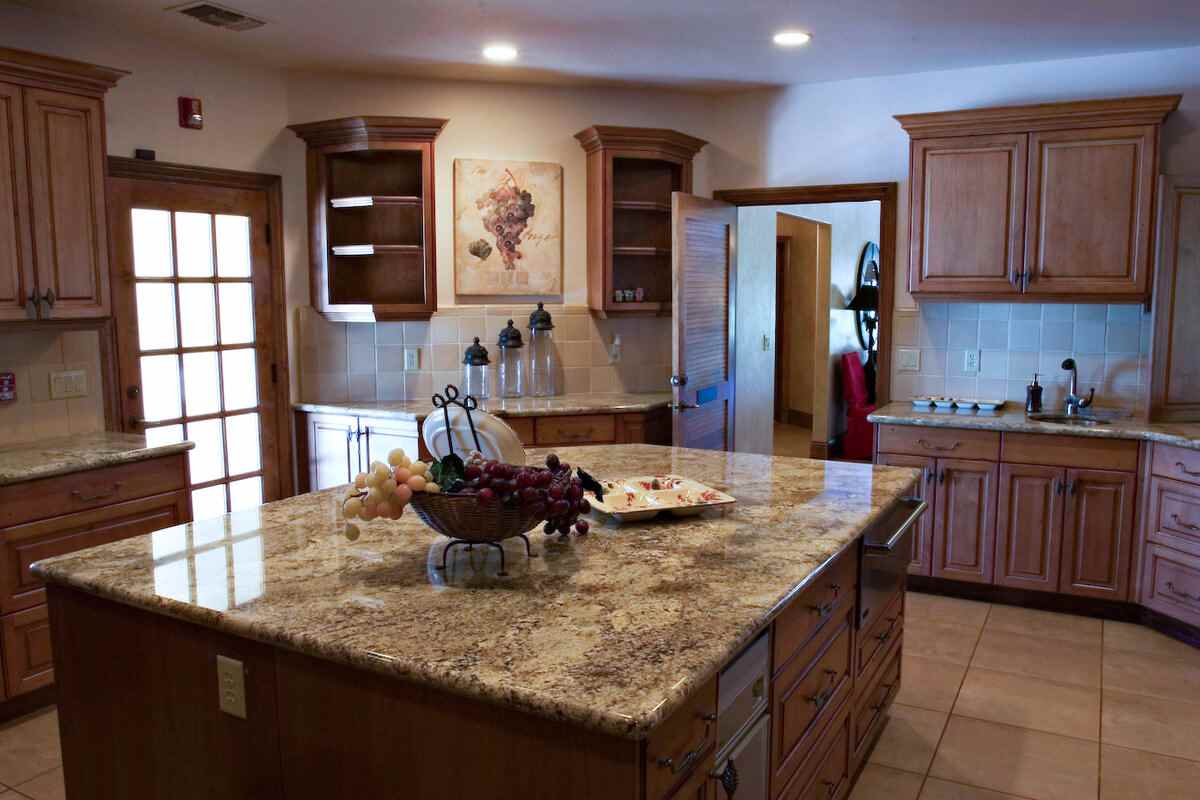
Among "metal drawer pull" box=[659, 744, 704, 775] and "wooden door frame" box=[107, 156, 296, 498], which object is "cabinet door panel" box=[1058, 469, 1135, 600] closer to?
"metal drawer pull" box=[659, 744, 704, 775]

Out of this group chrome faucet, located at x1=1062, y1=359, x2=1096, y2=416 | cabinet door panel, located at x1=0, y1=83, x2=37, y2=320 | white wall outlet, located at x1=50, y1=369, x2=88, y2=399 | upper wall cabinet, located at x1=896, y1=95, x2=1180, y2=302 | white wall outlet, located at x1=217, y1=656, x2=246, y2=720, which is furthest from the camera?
chrome faucet, located at x1=1062, y1=359, x2=1096, y2=416

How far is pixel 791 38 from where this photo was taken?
404 centimetres

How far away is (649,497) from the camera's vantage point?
2342mm

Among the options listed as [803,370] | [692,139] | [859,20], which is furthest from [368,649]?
[803,370]

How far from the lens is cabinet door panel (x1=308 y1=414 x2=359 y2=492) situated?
4637 mm

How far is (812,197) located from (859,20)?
1292 millimetres

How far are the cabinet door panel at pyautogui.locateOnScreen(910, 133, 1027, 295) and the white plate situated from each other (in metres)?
2.98

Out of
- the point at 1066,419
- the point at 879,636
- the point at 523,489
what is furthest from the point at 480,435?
the point at 1066,419

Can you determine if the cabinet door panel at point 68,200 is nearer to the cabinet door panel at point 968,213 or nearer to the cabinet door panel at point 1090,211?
the cabinet door panel at point 968,213

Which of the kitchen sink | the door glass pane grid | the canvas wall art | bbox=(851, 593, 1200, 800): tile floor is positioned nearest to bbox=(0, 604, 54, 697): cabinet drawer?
the door glass pane grid

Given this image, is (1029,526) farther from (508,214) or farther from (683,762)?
(683,762)

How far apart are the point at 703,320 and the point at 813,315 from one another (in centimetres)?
491

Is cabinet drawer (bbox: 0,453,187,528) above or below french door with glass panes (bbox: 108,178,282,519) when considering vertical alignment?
below

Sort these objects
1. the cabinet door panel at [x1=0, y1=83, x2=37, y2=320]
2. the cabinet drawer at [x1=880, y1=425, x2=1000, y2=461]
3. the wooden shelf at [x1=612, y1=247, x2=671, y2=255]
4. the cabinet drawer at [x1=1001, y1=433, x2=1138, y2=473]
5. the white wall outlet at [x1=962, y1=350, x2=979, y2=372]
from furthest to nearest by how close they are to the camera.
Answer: the wooden shelf at [x1=612, y1=247, x2=671, y2=255] → the white wall outlet at [x1=962, y1=350, x2=979, y2=372] → the cabinet drawer at [x1=880, y1=425, x2=1000, y2=461] → the cabinet drawer at [x1=1001, y1=433, x2=1138, y2=473] → the cabinet door panel at [x1=0, y1=83, x2=37, y2=320]
